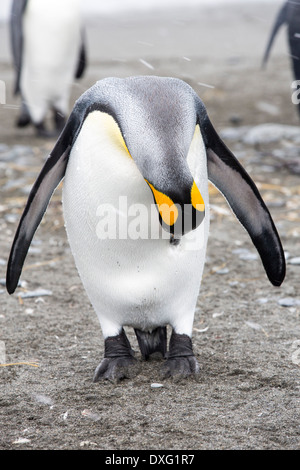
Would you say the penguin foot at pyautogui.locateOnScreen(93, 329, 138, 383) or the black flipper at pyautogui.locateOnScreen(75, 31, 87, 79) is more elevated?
the penguin foot at pyautogui.locateOnScreen(93, 329, 138, 383)

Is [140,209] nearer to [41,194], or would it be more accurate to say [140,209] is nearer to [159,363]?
[41,194]

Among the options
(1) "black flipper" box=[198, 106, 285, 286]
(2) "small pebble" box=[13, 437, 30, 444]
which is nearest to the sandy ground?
(2) "small pebble" box=[13, 437, 30, 444]

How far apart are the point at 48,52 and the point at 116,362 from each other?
197 inches

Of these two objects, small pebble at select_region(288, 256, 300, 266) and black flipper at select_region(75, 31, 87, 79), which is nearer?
small pebble at select_region(288, 256, 300, 266)

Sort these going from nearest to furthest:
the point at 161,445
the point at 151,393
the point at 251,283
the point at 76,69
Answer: the point at 161,445 → the point at 151,393 → the point at 251,283 → the point at 76,69

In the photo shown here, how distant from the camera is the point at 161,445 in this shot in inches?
88.9

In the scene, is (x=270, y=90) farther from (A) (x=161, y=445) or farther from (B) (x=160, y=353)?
(A) (x=161, y=445)

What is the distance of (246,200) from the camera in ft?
9.48

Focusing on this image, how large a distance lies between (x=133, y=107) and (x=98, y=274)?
0.66 metres

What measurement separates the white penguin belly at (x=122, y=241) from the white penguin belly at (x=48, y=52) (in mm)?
4722

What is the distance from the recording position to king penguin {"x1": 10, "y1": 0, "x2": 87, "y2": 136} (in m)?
7.15

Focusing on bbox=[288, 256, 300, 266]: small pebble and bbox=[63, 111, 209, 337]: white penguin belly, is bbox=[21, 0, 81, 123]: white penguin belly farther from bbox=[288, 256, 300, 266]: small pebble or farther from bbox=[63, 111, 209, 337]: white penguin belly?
bbox=[63, 111, 209, 337]: white penguin belly

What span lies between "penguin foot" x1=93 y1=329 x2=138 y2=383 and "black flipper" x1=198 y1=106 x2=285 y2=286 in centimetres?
64

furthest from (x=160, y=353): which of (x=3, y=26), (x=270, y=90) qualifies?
(x=3, y=26)
